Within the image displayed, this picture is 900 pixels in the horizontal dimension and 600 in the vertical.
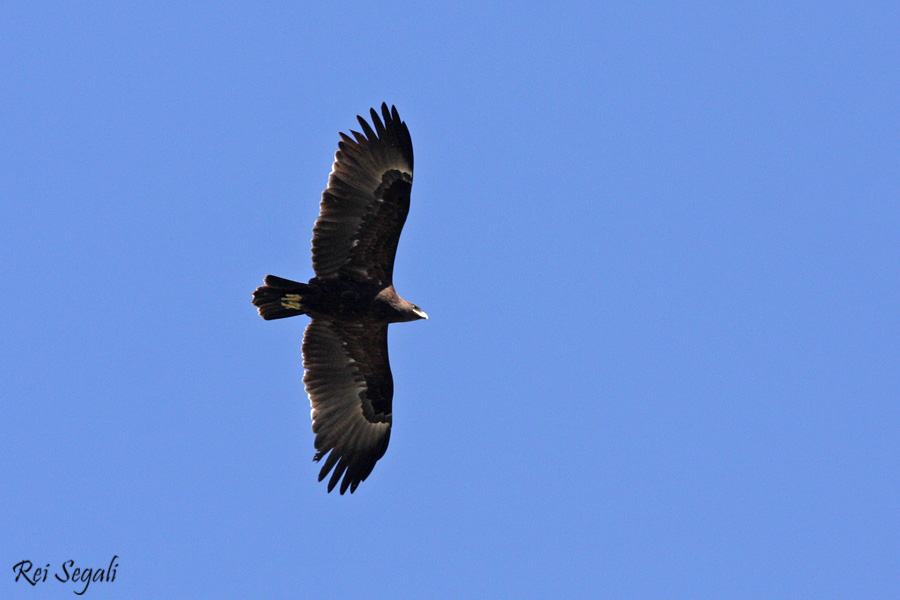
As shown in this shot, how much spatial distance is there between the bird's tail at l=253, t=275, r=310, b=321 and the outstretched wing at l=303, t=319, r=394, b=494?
1.19m

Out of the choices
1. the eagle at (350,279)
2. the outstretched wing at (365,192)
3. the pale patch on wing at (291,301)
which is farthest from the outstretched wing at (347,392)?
the outstretched wing at (365,192)

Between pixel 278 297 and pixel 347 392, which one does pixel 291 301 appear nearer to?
pixel 278 297

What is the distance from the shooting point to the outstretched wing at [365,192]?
15.7 m

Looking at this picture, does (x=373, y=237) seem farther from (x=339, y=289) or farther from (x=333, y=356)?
(x=333, y=356)

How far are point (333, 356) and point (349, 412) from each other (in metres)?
0.98

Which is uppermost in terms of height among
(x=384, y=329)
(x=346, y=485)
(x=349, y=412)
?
(x=384, y=329)

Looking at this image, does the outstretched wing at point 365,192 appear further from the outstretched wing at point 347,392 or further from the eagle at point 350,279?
the outstretched wing at point 347,392

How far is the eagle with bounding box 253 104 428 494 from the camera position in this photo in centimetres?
1575

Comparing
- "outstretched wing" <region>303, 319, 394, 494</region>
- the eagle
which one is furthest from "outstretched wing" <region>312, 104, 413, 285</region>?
"outstretched wing" <region>303, 319, 394, 494</region>

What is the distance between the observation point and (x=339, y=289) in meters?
16.0

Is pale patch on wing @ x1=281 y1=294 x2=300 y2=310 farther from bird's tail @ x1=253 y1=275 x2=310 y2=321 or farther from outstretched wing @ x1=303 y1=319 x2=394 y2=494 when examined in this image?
outstretched wing @ x1=303 y1=319 x2=394 y2=494

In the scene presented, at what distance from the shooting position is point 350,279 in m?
16.1

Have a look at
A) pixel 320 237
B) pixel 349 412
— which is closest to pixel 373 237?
pixel 320 237

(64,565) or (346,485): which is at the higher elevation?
(346,485)
